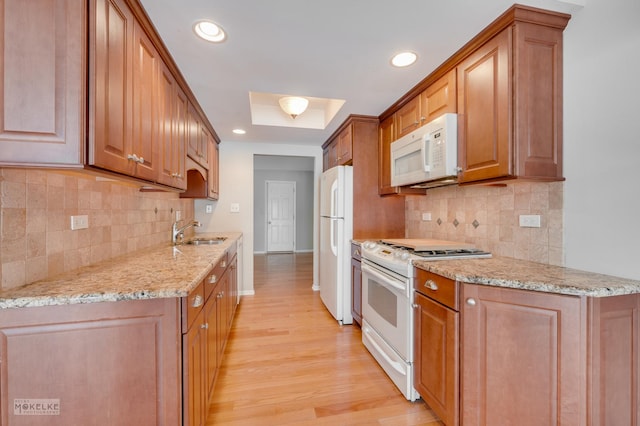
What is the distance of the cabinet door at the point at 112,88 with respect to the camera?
38.6 inches

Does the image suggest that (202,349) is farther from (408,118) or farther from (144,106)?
(408,118)

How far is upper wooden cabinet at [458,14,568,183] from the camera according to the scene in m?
1.39

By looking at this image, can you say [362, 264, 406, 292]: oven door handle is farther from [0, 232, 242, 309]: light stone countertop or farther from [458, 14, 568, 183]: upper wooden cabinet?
[0, 232, 242, 309]: light stone countertop

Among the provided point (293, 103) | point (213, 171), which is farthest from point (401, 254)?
point (213, 171)

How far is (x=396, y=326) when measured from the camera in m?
1.79

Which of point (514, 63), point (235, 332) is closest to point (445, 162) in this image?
point (514, 63)

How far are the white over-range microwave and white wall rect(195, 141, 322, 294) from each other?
2051 mm

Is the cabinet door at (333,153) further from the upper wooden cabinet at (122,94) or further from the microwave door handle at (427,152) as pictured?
the upper wooden cabinet at (122,94)

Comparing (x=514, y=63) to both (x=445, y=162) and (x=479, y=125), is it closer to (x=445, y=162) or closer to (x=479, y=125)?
(x=479, y=125)

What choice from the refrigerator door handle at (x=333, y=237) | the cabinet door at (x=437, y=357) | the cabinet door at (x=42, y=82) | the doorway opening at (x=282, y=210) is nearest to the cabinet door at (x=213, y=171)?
the refrigerator door handle at (x=333, y=237)

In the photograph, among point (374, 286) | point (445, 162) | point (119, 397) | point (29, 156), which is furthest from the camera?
point (374, 286)

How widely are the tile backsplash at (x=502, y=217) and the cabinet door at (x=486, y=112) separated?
0.29m

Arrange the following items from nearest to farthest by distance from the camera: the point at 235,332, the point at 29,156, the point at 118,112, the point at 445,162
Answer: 1. the point at 29,156
2. the point at 118,112
3. the point at 445,162
4. the point at 235,332

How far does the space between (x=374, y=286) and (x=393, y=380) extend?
2.16ft
